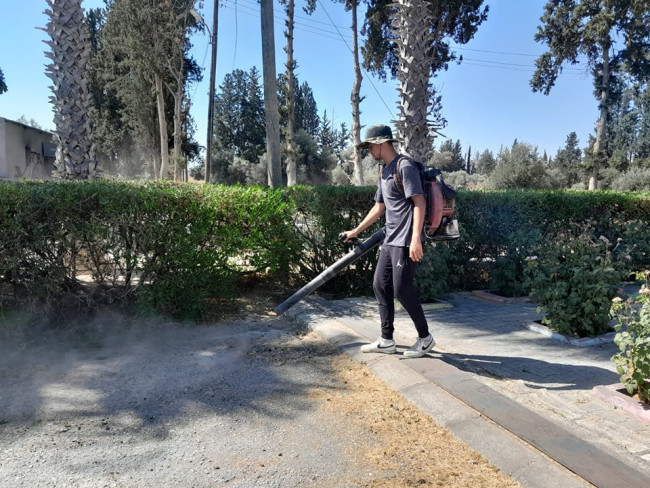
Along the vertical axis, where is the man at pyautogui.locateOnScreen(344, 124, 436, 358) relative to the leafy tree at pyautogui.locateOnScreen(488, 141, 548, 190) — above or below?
below

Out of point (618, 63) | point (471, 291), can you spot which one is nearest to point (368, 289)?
point (471, 291)

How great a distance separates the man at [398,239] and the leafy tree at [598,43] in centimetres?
2929

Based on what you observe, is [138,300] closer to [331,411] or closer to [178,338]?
[178,338]

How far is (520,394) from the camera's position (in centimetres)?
328

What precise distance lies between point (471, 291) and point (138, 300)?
4566 mm

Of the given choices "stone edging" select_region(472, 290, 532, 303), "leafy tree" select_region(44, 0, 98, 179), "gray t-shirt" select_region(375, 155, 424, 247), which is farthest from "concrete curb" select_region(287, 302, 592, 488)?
"leafy tree" select_region(44, 0, 98, 179)

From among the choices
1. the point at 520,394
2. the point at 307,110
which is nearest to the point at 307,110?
the point at 307,110

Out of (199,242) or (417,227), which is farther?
(199,242)

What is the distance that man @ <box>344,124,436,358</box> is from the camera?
3580 millimetres

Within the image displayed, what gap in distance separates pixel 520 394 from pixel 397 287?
113 centimetres

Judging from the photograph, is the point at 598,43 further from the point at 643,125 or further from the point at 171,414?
the point at 171,414

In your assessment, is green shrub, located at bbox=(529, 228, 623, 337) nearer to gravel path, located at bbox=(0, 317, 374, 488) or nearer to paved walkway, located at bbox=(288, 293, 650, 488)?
paved walkway, located at bbox=(288, 293, 650, 488)

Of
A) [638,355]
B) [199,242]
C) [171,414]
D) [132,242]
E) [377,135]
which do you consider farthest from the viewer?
[199,242]

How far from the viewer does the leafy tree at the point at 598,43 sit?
26797 millimetres
